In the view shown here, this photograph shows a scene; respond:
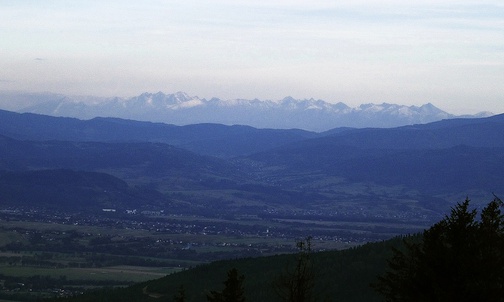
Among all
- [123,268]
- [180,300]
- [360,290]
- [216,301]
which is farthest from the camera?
[123,268]

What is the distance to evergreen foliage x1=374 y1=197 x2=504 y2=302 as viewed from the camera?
21.6 m

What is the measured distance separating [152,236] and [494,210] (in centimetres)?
15279

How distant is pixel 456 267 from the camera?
2223 centimetres

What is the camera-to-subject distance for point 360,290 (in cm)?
7719

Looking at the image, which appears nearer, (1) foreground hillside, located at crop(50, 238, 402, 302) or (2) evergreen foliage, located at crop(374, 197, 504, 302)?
(2) evergreen foliage, located at crop(374, 197, 504, 302)

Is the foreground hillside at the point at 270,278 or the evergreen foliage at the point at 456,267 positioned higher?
the evergreen foliage at the point at 456,267

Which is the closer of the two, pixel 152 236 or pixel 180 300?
pixel 180 300

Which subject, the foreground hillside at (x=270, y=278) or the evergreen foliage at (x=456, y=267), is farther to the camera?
the foreground hillside at (x=270, y=278)

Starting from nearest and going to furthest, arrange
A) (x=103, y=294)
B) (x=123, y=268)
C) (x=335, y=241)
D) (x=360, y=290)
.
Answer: (x=360, y=290), (x=103, y=294), (x=123, y=268), (x=335, y=241)

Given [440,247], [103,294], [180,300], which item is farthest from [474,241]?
[103,294]

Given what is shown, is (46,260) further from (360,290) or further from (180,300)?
(180,300)

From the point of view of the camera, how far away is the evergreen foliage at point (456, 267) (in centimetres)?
2156

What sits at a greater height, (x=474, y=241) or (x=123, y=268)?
(x=474, y=241)

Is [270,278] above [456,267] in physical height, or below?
below
